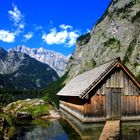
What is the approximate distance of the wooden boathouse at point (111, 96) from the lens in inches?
1325

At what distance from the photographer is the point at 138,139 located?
22.5 metres

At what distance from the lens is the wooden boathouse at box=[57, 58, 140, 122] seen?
Result: 3366cm

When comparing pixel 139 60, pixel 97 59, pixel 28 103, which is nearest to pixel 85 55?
pixel 97 59

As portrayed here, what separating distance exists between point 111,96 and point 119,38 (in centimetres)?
8813

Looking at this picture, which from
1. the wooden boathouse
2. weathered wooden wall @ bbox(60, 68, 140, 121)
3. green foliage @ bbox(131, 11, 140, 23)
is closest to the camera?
the wooden boathouse

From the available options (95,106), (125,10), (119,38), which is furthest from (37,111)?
(125,10)

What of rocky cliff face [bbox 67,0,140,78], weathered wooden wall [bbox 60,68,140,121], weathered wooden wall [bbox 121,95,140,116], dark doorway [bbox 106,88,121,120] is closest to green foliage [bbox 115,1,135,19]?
rocky cliff face [bbox 67,0,140,78]

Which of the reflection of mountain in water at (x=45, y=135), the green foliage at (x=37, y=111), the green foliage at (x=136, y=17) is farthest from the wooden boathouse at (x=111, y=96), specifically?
the green foliage at (x=136, y=17)

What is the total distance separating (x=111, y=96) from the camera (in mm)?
34406

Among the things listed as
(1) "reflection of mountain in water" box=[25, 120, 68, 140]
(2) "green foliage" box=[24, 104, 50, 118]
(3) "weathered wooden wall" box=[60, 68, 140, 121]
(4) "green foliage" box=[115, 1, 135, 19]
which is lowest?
(1) "reflection of mountain in water" box=[25, 120, 68, 140]

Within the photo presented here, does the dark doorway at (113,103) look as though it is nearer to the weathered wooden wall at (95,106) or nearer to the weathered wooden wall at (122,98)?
the weathered wooden wall at (122,98)

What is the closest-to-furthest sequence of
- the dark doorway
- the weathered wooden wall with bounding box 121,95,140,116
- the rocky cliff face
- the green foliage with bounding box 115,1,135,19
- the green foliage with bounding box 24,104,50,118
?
the dark doorway, the weathered wooden wall with bounding box 121,95,140,116, the green foliage with bounding box 24,104,50,118, the rocky cliff face, the green foliage with bounding box 115,1,135,19

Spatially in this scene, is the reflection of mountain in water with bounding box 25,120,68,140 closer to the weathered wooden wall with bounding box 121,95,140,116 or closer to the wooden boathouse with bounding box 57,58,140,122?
the wooden boathouse with bounding box 57,58,140,122

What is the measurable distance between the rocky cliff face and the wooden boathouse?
49.8m
